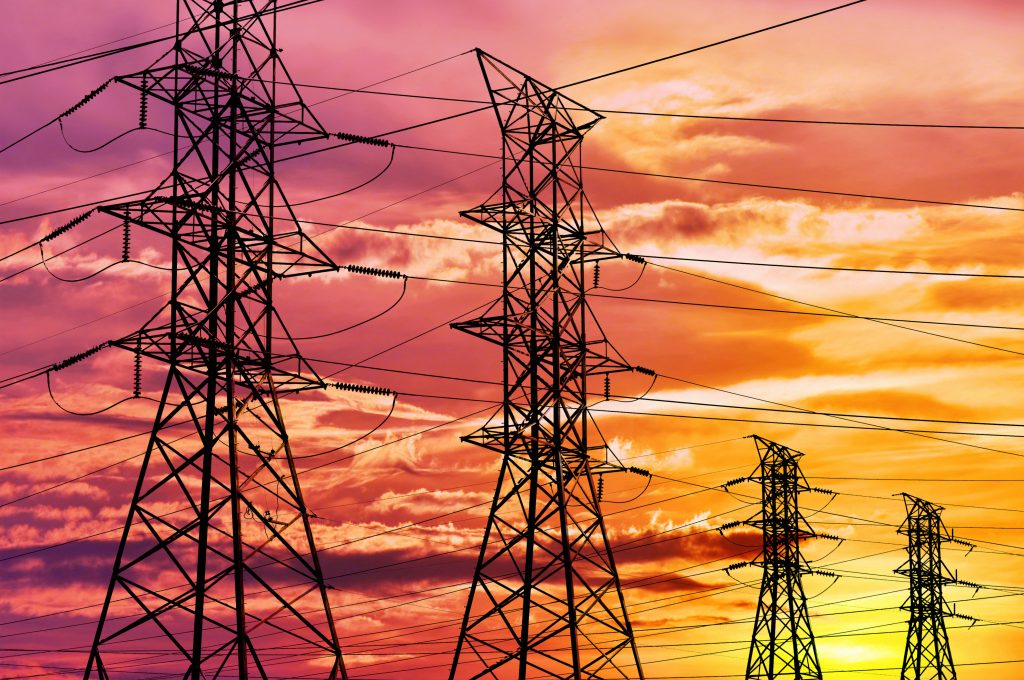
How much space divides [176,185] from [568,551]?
39.8 feet

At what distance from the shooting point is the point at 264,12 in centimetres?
3019

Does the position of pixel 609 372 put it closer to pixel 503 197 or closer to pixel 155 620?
pixel 503 197

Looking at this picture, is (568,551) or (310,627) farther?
(568,551)

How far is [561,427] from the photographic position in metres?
32.7

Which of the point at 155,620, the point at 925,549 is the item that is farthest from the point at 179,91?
the point at 925,549

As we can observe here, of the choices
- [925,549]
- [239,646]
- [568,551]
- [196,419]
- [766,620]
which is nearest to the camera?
[239,646]

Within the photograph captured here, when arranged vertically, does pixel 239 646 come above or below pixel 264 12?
below

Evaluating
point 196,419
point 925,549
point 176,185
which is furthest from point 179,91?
point 925,549

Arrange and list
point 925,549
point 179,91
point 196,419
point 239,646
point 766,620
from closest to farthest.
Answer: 1. point 239,646
2. point 196,419
3. point 179,91
4. point 766,620
5. point 925,549

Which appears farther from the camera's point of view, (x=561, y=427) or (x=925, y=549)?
(x=925, y=549)

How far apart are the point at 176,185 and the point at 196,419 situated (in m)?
4.93

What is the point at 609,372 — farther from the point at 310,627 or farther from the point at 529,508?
the point at 310,627

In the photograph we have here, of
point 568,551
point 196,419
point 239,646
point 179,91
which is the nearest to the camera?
point 239,646

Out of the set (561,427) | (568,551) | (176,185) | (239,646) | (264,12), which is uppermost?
(264,12)
